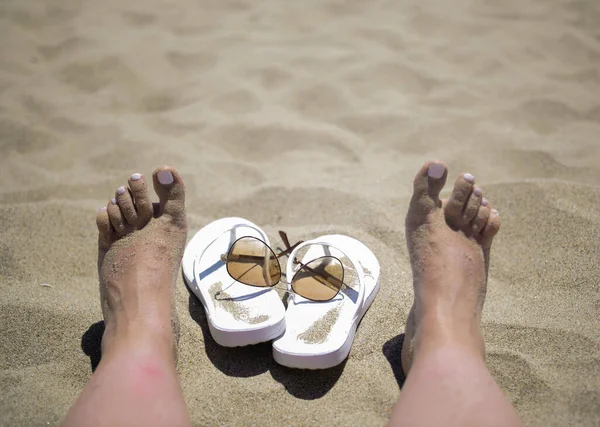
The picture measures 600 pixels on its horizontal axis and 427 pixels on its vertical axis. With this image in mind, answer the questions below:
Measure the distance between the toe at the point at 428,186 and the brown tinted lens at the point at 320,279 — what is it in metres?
0.36

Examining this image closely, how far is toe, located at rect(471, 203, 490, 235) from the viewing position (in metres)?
1.74

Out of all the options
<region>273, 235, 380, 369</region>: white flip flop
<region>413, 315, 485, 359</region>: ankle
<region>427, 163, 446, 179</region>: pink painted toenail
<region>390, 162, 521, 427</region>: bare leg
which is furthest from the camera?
<region>427, 163, 446, 179</region>: pink painted toenail

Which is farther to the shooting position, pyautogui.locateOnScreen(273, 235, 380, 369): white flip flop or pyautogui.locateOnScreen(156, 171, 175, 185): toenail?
pyautogui.locateOnScreen(156, 171, 175, 185): toenail

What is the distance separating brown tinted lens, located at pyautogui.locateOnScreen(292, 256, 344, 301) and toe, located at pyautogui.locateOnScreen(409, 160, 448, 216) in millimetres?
360

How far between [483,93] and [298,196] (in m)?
1.42

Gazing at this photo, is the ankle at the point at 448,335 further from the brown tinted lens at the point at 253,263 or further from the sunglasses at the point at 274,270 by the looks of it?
the brown tinted lens at the point at 253,263

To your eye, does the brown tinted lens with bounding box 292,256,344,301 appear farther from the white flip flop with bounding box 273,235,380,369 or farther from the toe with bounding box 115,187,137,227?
the toe with bounding box 115,187,137,227

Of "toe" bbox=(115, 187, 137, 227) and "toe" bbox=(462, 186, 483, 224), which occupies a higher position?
"toe" bbox=(462, 186, 483, 224)

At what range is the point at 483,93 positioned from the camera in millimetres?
2947

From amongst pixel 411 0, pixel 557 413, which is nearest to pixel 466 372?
pixel 557 413

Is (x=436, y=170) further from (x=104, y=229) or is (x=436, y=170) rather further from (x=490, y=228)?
(x=104, y=229)

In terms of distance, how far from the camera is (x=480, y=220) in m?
1.74

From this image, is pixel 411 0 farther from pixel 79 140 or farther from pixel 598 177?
pixel 79 140

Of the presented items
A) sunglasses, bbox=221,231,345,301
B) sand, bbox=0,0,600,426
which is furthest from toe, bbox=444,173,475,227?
sunglasses, bbox=221,231,345,301
